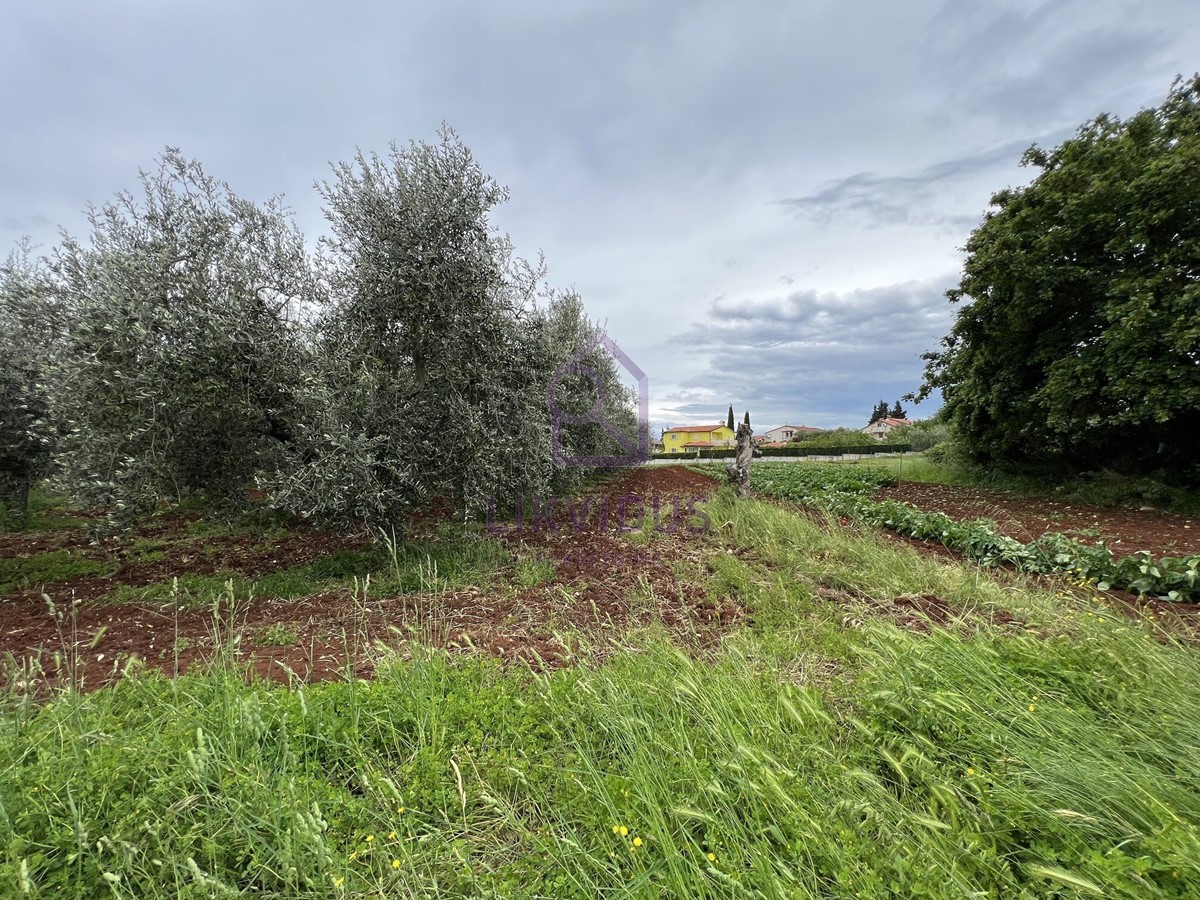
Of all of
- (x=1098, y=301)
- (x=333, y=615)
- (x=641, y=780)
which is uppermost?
(x=1098, y=301)

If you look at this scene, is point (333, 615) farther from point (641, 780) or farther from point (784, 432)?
point (784, 432)

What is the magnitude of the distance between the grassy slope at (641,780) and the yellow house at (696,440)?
47661mm

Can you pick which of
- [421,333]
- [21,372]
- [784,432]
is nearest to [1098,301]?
[421,333]

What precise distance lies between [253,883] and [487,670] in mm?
1472

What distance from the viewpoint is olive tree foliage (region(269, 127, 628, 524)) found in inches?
242

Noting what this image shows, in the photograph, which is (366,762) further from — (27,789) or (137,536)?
(137,536)

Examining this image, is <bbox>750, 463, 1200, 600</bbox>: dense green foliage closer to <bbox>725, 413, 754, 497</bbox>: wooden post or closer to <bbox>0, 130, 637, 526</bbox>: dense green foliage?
<bbox>725, 413, 754, 497</bbox>: wooden post

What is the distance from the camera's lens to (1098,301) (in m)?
12.4

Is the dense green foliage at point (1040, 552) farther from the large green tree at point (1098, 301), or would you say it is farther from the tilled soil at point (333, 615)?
the large green tree at point (1098, 301)

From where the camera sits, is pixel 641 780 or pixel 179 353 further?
pixel 179 353

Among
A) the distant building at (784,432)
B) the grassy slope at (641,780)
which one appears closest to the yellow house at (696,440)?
the distant building at (784,432)

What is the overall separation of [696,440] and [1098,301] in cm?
5253

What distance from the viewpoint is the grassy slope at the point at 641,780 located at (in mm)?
1624

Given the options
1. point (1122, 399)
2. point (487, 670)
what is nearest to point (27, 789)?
point (487, 670)
